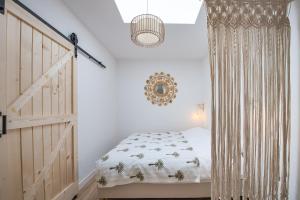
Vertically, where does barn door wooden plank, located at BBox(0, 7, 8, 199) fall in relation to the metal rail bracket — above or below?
below

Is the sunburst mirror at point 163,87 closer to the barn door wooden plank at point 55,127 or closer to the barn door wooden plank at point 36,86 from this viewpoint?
the barn door wooden plank at point 36,86

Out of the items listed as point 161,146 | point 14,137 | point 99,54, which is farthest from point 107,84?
point 14,137

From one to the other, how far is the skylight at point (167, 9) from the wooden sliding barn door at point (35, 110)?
0.92 meters

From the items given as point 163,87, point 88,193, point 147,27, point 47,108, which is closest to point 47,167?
point 47,108

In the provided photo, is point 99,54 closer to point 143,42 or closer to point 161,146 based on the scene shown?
point 143,42

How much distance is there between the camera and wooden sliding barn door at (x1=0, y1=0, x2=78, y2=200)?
4.17ft

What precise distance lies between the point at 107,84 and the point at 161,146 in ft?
6.13

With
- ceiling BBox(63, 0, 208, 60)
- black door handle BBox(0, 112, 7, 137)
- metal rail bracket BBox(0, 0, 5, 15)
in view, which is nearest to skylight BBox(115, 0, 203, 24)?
ceiling BBox(63, 0, 208, 60)

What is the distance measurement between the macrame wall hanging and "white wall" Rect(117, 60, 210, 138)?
3298 mm

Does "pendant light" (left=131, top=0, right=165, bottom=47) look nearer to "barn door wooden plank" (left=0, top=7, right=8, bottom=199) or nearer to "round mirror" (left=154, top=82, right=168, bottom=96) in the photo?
"barn door wooden plank" (left=0, top=7, right=8, bottom=199)

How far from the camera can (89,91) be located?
Result: 2.94 m

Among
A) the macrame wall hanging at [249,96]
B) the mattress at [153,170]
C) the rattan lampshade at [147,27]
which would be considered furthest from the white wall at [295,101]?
the rattan lampshade at [147,27]

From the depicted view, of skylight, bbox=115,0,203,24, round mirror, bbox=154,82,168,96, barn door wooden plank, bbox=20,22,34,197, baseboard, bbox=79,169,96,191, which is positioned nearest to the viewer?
barn door wooden plank, bbox=20,22,34,197

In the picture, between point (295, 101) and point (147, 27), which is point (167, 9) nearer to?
point (147, 27)
